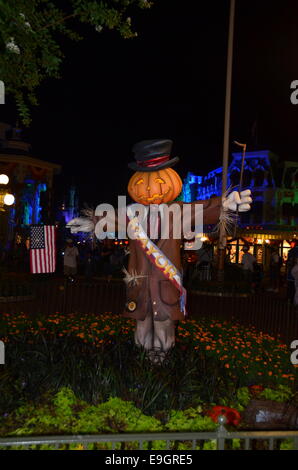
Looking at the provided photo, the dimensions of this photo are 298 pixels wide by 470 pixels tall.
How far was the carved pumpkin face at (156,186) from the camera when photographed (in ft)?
18.8

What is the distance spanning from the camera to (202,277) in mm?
19406

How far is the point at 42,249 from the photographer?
8500mm

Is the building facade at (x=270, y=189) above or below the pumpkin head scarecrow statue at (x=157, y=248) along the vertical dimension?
above

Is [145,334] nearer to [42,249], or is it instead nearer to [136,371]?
[136,371]

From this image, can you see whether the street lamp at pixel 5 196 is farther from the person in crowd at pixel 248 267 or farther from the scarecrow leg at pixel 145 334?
the person in crowd at pixel 248 267

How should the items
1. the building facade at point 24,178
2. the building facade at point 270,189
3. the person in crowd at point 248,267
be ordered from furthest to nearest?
the building facade at point 270,189 < the building facade at point 24,178 < the person in crowd at point 248,267

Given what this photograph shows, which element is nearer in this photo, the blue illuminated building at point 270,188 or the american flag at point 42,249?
the american flag at point 42,249

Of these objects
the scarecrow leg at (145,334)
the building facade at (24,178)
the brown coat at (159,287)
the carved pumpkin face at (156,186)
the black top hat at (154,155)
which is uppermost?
the building facade at (24,178)

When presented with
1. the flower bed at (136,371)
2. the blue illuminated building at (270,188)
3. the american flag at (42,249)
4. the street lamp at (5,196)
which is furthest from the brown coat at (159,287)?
the blue illuminated building at (270,188)

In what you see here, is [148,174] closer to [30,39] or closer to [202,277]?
[30,39]

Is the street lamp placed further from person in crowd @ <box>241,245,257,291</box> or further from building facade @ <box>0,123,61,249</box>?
building facade @ <box>0,123,61,249</box>

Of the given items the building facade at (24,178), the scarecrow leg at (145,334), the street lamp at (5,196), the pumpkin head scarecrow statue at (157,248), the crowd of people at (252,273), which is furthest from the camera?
the building facade at (24,178)

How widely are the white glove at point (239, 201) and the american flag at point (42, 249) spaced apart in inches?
157
